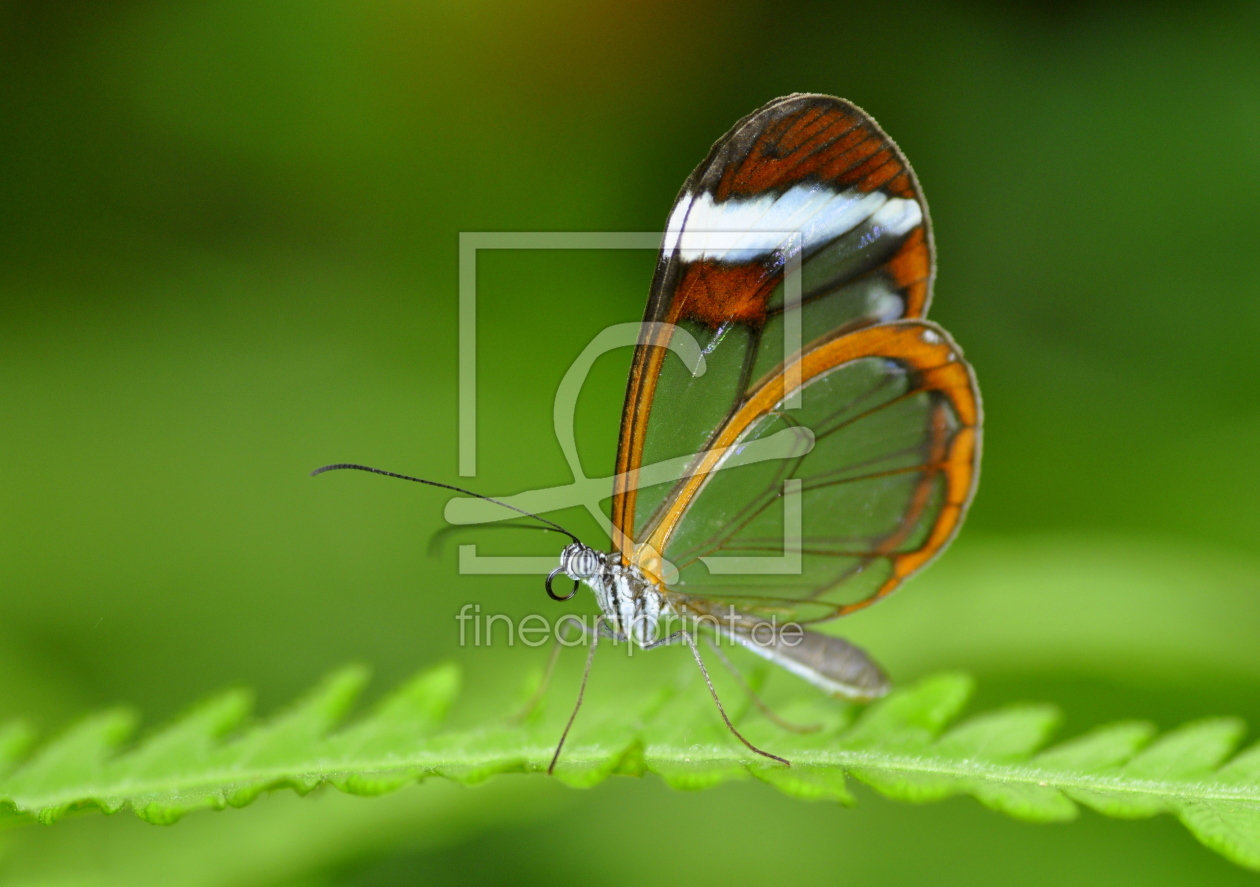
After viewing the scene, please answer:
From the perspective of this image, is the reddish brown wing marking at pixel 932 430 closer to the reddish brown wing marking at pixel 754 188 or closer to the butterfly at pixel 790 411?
the butterfly at pixel 790 411

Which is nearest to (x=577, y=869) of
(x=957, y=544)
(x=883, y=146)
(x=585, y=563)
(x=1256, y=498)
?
(x=585, y=563)

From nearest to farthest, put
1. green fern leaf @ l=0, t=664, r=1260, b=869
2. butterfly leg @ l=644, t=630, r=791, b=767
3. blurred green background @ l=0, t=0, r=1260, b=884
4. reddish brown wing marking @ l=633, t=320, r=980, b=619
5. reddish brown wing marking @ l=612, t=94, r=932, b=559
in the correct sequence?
1. green fern leaf @ l=0, t=664, r=1260, b=869
2. butterfly leg @ l=644, t=630, r=791, b=767
3. reddish brown wing marking @ l=612, t=94, r=932, b=559
4. reddish brown wing marking @ l=633, t=320, r=980, b=619
5. blurred green background @ l=0, t=0, r=1260, b=884

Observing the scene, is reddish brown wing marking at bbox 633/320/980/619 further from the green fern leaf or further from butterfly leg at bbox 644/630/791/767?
the green fern leaf

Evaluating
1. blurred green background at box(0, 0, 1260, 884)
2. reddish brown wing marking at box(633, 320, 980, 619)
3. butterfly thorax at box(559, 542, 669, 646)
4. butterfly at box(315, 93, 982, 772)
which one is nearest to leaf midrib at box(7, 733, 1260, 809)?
butterfly at box(315, 93, 982, 772)

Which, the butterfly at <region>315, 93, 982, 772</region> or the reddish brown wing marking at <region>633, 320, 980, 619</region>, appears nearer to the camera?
the butterfly at <region>315, 93, 982, 772</region>

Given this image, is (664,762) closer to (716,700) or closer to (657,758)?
(657,758)

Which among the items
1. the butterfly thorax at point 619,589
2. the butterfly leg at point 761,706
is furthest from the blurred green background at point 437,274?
the butterfly thorax at point 619,589
